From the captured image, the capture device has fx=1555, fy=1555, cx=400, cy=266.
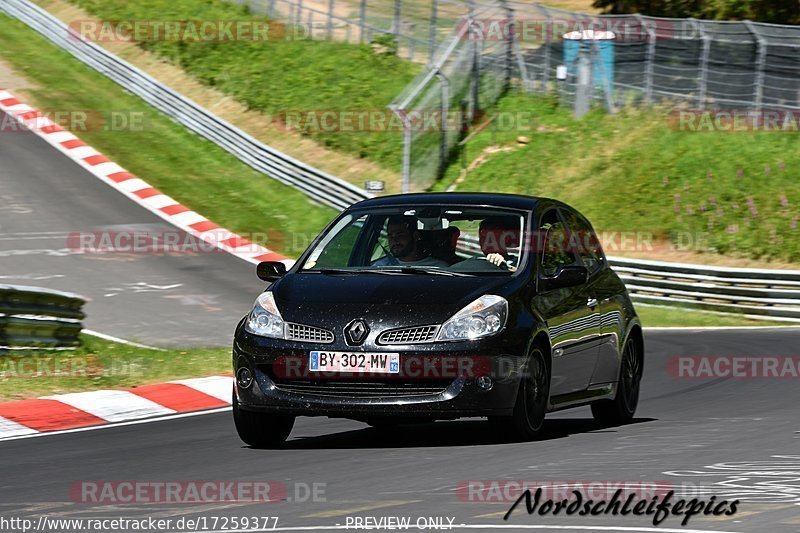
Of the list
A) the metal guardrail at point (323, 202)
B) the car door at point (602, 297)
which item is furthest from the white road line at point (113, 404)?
the car door at point (602, 297)

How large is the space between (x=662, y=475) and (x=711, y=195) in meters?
21.6

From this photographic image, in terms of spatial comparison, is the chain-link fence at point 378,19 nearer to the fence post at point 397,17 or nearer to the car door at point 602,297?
the fence post at point 397,17

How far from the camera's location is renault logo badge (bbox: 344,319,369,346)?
8930 mm

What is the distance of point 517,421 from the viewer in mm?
9266

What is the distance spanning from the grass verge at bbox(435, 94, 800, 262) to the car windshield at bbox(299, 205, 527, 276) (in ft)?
58.3

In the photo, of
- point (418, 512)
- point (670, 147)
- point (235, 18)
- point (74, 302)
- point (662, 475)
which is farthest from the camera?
point (235, 18)

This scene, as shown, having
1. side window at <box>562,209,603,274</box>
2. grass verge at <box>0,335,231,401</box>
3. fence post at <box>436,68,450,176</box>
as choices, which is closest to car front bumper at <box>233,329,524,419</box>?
side window at <box>562,209,603,274</box>

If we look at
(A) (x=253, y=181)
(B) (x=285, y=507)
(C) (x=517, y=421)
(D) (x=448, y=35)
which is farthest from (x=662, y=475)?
(D) (x=448, y=35)

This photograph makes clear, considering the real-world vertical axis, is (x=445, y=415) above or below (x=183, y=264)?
above

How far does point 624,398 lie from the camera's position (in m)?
11.0

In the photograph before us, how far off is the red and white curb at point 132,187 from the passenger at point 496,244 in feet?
43.0

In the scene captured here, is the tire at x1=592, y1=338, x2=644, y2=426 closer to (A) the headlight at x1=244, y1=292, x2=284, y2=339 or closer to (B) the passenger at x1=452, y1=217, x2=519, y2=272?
(B) the passenger at x1=452, y1=217, x2=519, y2=272

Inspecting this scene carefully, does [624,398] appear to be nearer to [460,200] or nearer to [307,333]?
[460,200]

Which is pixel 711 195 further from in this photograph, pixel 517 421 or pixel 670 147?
pixel 517 421
